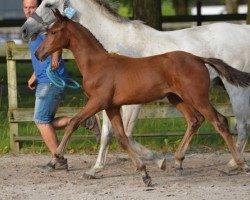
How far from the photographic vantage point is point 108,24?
9.23 m

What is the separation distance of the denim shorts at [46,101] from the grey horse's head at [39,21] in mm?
556

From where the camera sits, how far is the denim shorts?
29.8ft

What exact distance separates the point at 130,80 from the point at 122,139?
0.57m

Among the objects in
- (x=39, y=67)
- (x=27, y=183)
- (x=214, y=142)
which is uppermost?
(x=39, y=67)

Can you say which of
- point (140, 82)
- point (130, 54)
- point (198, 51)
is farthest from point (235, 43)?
point (140, 82)

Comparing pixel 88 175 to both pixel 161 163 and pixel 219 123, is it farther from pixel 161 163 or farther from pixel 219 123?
pixel 219 123

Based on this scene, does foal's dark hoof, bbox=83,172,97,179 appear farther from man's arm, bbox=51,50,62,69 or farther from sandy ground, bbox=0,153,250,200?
man's arm, bbox=51,50,62,69

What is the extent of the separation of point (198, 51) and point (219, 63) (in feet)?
3.45

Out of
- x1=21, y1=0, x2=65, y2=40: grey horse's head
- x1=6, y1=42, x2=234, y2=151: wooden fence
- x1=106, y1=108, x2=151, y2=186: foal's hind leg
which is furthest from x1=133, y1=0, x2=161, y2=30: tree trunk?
x1=106, y1=108, x2=151, y2=186: foal's hind leg

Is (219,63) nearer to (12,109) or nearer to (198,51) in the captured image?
(198,51)

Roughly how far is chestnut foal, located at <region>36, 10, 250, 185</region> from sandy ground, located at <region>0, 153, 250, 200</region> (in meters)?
0.31

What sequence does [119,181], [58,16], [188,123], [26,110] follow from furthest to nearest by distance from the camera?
[26,110] < [188,123] < [119,181] < [58,16]

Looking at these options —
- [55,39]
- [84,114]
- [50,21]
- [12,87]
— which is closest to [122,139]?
[84,114]

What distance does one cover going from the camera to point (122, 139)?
812 centimetres
